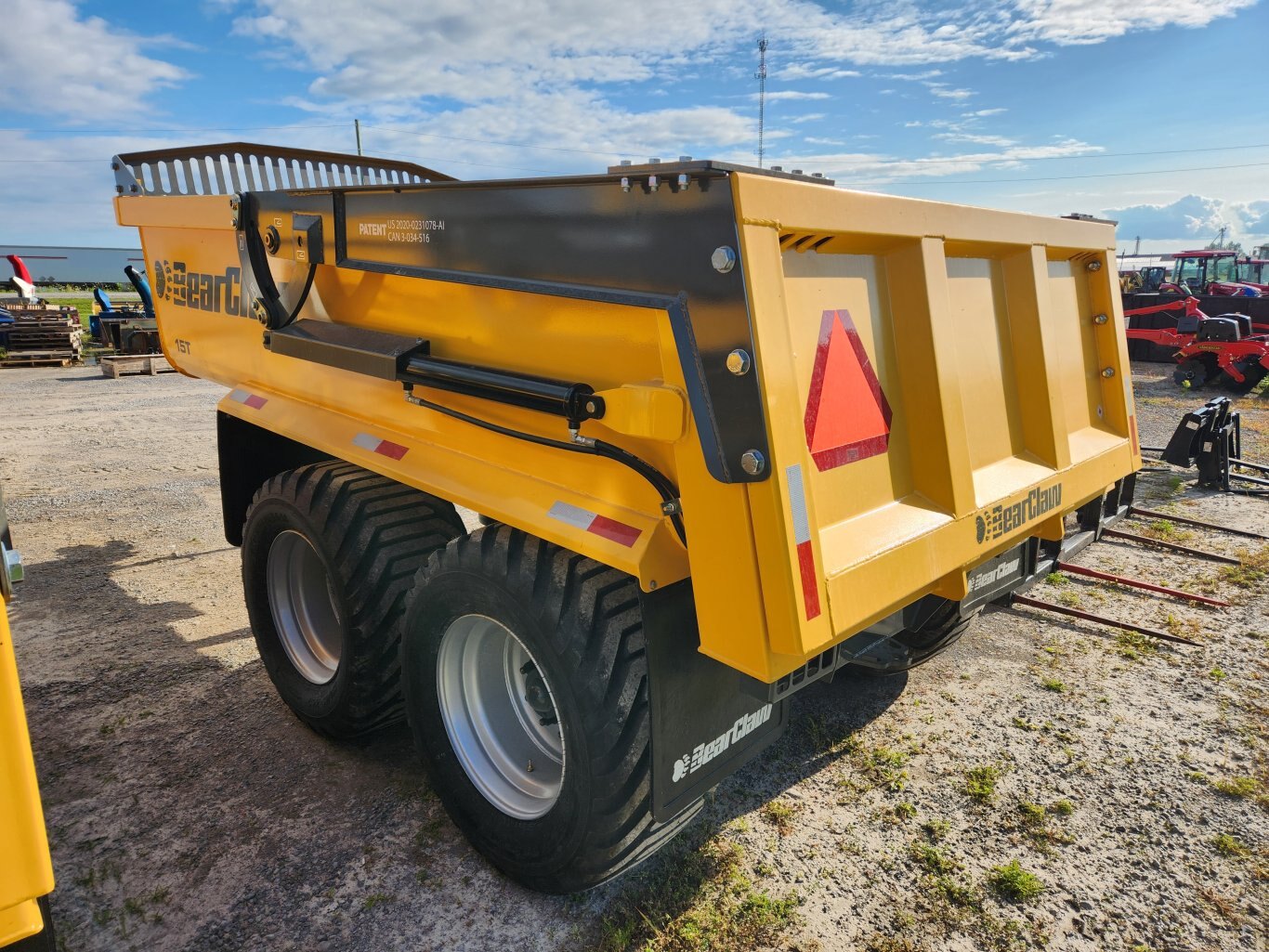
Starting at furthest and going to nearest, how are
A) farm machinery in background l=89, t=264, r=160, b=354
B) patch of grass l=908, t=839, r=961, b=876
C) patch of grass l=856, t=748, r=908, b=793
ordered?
farm machinery in background l=89, t=264, r=160, b=354 < patch of grass l=856, t=748, r=908, b=793 < patch of grass l=908, t=839, r=961, b=876

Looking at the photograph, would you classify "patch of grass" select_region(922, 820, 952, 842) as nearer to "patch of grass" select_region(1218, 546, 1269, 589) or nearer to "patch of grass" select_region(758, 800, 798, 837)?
"patch of grass" select_region(758, 800, 798, 837)

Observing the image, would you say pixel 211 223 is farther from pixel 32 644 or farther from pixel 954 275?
pixel 954 275

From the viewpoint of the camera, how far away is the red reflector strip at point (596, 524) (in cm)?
204

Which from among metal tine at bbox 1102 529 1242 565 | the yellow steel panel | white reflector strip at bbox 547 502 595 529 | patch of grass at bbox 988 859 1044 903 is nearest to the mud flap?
white reflector strip at bbox 547 502 595 529

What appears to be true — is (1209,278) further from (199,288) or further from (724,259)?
(724,259)

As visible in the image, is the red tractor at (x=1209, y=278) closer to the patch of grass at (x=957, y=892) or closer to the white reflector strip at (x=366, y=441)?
the patch of grass at (x=957, y=892)

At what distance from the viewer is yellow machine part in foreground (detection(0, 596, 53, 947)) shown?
56.3 inches

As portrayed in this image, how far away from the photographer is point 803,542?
71.7 inches

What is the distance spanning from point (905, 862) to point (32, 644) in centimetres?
448

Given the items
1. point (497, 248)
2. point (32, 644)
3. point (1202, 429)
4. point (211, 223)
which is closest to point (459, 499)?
point (497, 248)

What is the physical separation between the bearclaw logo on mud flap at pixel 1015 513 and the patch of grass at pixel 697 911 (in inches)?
50.8

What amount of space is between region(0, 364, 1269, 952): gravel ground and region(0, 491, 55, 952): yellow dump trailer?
42.5 inches

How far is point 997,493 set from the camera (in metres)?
2.52

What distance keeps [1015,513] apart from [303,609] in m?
2.95
